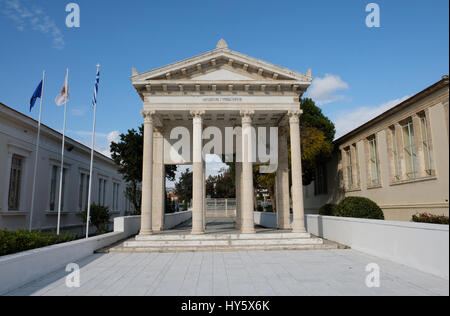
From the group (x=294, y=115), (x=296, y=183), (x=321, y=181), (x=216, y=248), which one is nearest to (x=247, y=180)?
(x=296, y=183)

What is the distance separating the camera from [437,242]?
789 cm

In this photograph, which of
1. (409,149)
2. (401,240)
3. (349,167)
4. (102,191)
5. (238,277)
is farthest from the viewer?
(102,191)

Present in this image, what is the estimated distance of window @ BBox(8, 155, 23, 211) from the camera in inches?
690

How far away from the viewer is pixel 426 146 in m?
17.0

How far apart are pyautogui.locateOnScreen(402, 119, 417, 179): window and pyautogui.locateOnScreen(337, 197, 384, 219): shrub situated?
4.80 meters

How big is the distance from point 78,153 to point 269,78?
57.7 feet

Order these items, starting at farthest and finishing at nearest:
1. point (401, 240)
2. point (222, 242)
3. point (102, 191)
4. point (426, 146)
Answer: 1. point (102, 191)
2. point (426, 146)
3. point (222, 242)
4. point (401, 240)

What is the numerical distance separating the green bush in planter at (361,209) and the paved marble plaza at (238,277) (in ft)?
13.0

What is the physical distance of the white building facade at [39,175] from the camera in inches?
657

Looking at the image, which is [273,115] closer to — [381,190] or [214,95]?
[214,95]

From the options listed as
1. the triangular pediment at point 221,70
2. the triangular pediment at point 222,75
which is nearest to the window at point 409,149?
the triangular pediment at point 221,70

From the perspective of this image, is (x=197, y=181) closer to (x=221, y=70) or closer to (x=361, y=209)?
(x=221, y=70)

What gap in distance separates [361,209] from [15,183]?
18920 mm

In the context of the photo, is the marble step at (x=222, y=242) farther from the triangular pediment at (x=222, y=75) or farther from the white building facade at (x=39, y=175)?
the white building facade at (x=39, y=175)
